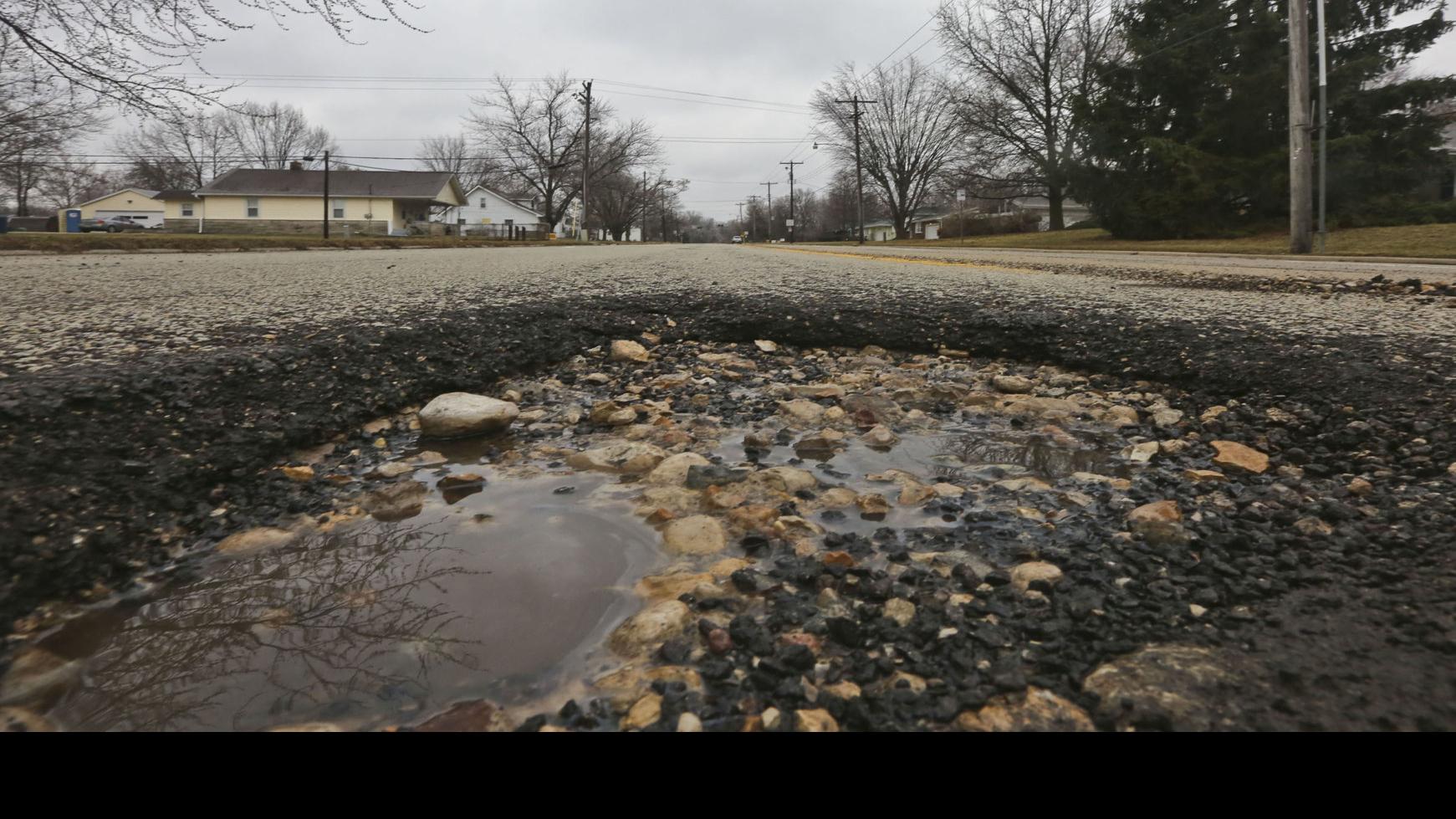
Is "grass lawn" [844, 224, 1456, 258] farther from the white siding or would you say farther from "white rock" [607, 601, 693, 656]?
the white siding

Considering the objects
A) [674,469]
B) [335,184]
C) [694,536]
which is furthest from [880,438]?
[335,184]

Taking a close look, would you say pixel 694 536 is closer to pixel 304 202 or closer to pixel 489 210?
pixel 304 202

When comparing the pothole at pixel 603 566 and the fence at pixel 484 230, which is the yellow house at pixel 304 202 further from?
the pothole at pixel 603 566

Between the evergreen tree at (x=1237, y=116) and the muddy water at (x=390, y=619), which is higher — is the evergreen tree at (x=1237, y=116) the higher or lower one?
the higher one

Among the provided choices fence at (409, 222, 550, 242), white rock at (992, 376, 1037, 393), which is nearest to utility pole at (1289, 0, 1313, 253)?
white rock at (992, 376, 1037, 393)

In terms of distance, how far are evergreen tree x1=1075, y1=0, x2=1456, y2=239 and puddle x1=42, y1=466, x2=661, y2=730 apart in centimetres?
2525

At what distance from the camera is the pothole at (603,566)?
3.98ft

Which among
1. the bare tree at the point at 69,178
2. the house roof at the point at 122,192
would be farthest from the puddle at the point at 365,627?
the house roof at the point at 122,192

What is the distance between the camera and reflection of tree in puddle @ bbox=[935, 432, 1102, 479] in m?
2.30

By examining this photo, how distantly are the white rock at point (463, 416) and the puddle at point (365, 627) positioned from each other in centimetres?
74

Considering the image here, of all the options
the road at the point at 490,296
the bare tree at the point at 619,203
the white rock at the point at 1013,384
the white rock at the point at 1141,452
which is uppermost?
the bare tree at the point at 619,203

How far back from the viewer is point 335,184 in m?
55.5
